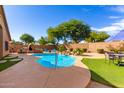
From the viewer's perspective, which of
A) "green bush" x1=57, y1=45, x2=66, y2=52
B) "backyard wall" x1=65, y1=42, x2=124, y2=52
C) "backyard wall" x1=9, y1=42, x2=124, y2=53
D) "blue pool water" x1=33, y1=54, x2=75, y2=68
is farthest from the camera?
"backyard wall" x1=9, y1=42, x2=124, y2=53

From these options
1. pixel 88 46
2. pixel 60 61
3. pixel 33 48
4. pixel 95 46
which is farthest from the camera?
pixel 33 48

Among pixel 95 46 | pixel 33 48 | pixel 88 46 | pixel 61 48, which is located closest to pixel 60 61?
pixel 61 48

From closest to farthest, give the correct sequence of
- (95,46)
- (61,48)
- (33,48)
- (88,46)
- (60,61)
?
1. (60,61)
2. (61,48)
3. (88,46)
4. (95,46)
5. (33,48)

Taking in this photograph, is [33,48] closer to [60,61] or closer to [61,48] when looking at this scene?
[61,48]

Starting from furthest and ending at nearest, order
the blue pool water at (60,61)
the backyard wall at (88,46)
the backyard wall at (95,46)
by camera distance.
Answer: the backyard wall at (88,46)
the backyard wall at (95,46)
the blue pool water at (60,61)

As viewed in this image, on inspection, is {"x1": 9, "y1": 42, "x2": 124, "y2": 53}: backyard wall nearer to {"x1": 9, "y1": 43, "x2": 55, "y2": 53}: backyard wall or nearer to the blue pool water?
{"x1": 9, "y1": 43, "x2": 55, "y2": 53}: backyard wall

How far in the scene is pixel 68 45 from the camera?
13070mm

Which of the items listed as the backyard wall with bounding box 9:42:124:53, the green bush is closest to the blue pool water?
the green bush

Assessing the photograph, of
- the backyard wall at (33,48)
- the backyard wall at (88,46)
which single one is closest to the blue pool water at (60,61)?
the backyard wall at (88,46)

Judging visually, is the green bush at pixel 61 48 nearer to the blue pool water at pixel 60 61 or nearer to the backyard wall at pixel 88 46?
the blue pool water at pixel 60 61

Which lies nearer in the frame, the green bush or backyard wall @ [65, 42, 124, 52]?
the green bush

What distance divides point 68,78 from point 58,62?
160 inches
